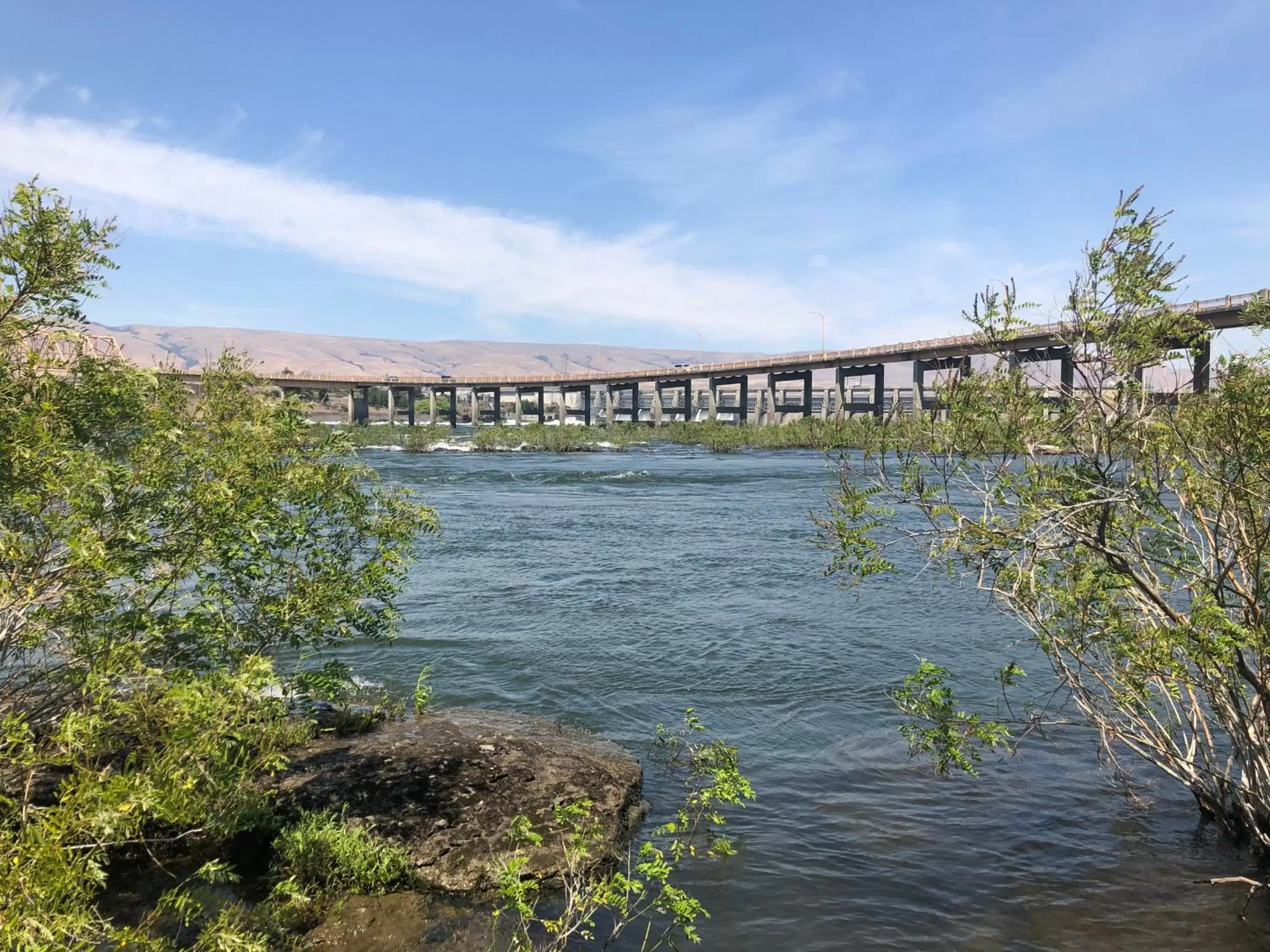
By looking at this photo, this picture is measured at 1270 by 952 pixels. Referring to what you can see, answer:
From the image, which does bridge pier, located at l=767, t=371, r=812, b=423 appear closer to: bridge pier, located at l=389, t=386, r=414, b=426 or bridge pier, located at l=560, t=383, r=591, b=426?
bridge pier, located at l=560, t=383, r=591, b=426

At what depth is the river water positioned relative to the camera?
23.3 ft

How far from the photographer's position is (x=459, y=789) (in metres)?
7.85

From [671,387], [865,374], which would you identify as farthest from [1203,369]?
[671,387]

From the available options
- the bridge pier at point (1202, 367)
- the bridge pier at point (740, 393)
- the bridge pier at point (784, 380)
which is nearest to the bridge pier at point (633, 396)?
the bridge pier at point (740, 393)

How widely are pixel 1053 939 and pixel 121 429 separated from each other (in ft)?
27.8

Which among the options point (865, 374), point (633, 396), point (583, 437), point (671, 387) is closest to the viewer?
point (583, 437)

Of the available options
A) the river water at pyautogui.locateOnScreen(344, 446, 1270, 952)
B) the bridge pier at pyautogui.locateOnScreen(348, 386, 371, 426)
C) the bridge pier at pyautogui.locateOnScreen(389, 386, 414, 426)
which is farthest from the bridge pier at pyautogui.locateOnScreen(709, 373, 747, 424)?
the river water at pyautogui.locateOnScreen(344, 446, 1270, 952)

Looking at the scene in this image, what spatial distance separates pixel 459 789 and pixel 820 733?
18.2ft

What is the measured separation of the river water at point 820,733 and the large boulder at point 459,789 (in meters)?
1.07

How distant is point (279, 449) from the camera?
6852 millimetres

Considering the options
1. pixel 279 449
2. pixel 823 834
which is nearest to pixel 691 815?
pixel 823 834

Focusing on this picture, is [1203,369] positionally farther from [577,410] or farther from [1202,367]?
[577,410]

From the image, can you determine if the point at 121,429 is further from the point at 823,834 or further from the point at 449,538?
the point at 449,538

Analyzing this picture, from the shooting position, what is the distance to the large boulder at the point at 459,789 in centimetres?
718
